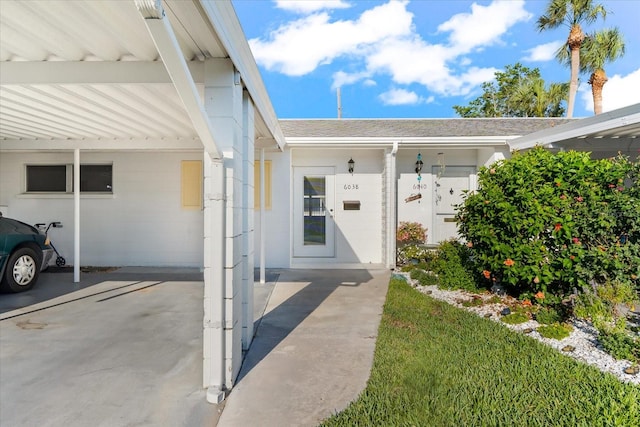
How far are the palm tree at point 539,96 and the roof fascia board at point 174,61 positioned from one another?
19.5 metres

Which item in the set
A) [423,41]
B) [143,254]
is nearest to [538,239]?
[143,254]

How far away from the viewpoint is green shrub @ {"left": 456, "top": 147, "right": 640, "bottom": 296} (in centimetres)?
363

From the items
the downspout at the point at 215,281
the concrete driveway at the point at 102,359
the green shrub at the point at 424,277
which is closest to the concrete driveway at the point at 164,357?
the concrete driveway at the point at 102,359

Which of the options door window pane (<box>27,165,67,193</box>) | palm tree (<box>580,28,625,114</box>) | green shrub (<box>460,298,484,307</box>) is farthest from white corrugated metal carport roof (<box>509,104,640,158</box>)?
palm tree (<box>580,28,625,114</box>)

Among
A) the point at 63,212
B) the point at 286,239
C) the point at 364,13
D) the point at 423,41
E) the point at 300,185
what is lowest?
the point at 286,239

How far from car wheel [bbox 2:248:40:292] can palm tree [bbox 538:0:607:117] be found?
19771 mm

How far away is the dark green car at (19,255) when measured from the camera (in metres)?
5.38

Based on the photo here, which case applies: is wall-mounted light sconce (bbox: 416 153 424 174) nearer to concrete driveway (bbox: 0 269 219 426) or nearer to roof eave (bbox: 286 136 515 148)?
roof eave (bbox: 286 136 515 148)

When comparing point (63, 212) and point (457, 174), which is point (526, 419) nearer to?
point (457, 174)

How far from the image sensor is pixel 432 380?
106 inches

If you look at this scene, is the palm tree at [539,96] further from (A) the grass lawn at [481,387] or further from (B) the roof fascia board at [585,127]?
(A) the grass lawn at [481,387]

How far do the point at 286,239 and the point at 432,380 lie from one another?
→ 5.31 metres

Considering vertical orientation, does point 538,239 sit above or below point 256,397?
above

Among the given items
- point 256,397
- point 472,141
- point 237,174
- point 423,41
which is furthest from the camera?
point 423,41
